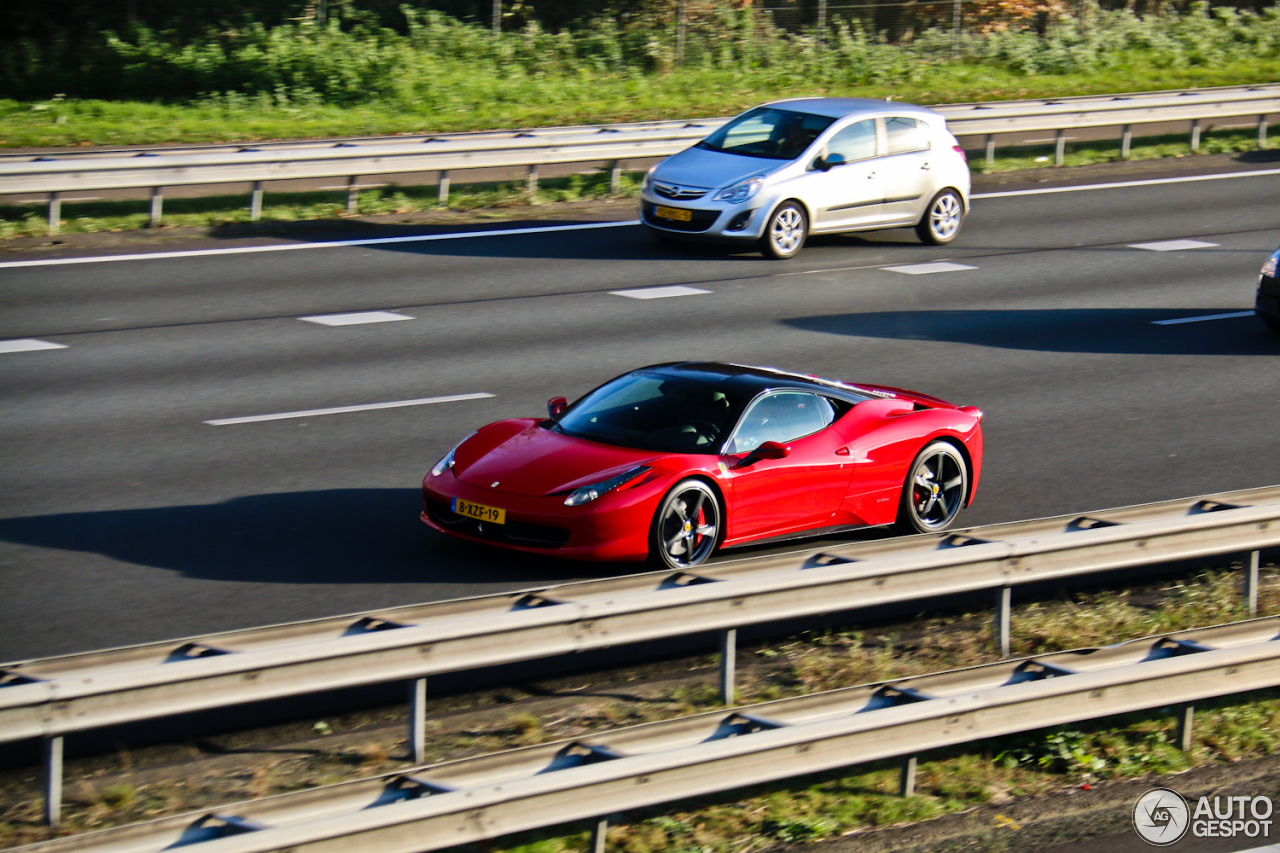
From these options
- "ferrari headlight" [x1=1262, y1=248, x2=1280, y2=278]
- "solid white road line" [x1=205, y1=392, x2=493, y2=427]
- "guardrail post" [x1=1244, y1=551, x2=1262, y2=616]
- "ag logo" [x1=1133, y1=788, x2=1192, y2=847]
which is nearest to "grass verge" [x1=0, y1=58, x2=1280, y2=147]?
"solid white road line" [x1=205, y1=392, x2=493, y2=427]

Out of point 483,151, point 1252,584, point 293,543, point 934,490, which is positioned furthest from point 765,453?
point 483,151

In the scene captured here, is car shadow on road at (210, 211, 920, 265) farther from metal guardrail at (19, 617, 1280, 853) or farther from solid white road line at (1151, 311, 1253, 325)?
metal guardrail at (19, 617, 1280, 853)

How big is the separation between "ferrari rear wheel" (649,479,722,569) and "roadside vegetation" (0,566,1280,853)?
1.04 meters

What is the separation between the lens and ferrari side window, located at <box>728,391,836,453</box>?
9.60 metres

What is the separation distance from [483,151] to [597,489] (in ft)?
44.4

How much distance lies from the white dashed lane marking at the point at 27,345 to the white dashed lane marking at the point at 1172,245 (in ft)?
43.0

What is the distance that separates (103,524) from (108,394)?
3330mm

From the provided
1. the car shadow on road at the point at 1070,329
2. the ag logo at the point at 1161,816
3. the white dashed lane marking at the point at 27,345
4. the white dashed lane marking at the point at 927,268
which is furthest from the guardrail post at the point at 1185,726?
the white dashed lane marking at the point at 927,268

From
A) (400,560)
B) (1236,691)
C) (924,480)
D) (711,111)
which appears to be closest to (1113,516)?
(1236,691)

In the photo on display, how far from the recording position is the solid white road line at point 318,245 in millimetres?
17784

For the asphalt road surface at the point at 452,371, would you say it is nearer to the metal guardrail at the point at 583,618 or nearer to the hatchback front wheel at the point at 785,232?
the hatchback front wheel at the point at 785,232

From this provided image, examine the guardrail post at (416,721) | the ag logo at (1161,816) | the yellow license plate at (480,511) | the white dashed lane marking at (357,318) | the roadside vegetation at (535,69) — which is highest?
the roadside vegetation at (535,69)

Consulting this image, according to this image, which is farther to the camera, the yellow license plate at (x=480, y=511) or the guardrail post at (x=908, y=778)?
the yellow license plate at (x=480, y=511)

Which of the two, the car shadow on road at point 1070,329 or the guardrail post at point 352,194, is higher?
the guardrail post at point 352,194
